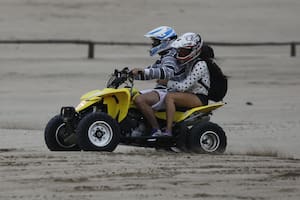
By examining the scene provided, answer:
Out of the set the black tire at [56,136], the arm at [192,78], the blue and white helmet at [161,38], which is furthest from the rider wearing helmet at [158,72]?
the black tire at [56,136]

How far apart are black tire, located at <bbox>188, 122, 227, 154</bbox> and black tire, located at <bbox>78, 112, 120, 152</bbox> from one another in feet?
3.23

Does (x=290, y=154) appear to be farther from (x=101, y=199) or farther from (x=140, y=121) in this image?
(x=101, y=199)

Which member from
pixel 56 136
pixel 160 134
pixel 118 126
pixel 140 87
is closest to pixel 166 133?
pixel 160 134

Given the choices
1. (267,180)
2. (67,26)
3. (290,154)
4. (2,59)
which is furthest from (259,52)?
(267,180)

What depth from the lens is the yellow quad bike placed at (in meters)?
11.4

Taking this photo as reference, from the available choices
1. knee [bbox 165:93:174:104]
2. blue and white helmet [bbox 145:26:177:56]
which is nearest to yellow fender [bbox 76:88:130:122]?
knee [bbox 165:93:174:104]

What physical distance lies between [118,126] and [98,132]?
257 mm

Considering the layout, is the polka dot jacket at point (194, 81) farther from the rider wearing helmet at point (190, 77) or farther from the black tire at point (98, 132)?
the black tire at point (98, 132)

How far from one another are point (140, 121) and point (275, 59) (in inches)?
1051

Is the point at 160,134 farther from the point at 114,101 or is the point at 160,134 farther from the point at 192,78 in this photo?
the point at 192,78

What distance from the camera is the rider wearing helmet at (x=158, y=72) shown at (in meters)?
11.8

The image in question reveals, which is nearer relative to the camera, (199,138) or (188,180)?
(188,180)

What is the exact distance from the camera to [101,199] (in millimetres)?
8039

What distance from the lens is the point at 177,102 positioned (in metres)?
12.0
